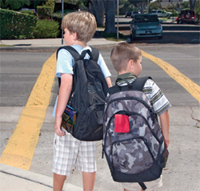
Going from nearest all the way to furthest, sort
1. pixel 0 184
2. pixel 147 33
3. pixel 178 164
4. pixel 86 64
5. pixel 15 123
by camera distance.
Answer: pixel 86 64 < pixel 0 184 < pixel 178 164 < pixel 15 123 < pixel 147 33

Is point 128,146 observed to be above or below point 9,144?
above

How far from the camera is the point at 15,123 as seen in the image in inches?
258

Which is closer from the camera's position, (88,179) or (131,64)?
(131,64)

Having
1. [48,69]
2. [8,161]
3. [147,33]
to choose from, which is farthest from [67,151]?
[147,33]

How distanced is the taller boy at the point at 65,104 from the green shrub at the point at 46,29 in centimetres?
1940

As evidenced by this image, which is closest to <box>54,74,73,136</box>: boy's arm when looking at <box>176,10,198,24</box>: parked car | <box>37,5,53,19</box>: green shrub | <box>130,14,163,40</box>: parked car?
<box>37,5,53,19</box>: green shrub

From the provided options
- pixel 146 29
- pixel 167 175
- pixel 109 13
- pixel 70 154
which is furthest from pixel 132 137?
pixel 109 13

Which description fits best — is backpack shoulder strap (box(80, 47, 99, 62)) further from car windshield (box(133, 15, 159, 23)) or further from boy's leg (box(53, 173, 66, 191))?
car windshield (box(133, 15, 159, 23))

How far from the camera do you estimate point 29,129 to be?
6188 millimetres

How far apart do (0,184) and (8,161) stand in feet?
2.81

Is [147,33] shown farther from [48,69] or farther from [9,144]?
[9,144]

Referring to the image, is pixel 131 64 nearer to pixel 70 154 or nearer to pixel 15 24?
pixel 70 154

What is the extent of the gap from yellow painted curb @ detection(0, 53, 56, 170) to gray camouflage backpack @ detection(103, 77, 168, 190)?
7.18 feet

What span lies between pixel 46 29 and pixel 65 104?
65.2 feet
